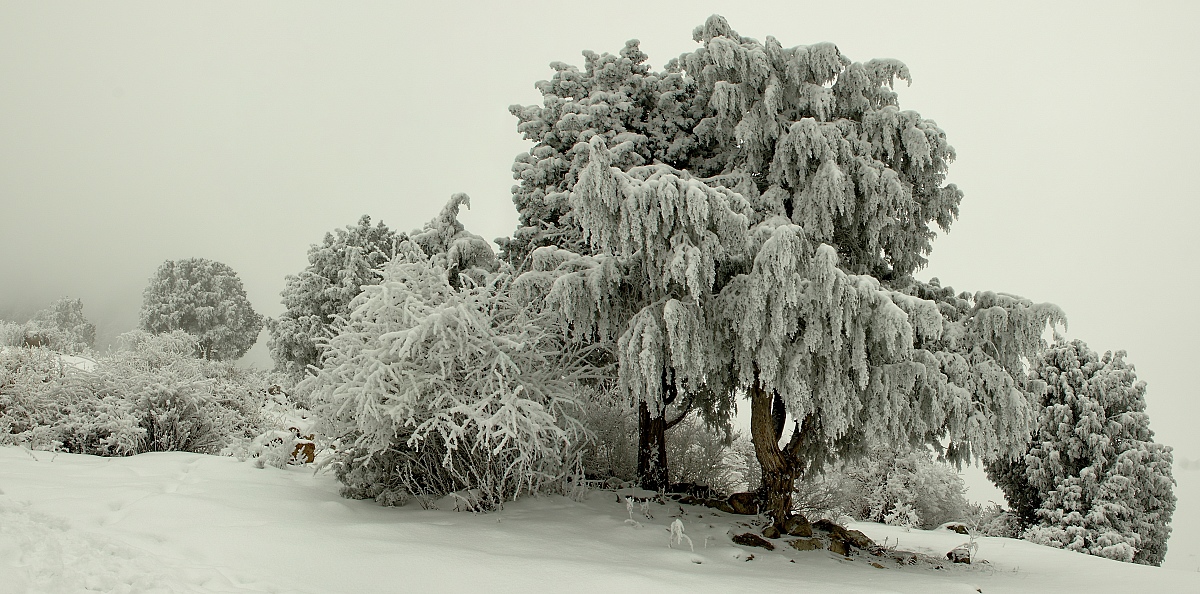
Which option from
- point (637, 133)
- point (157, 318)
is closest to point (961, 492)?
point (637, 133)

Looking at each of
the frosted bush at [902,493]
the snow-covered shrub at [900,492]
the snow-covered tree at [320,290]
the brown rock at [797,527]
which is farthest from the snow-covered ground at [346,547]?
the snow-covered shrub at [900,492]

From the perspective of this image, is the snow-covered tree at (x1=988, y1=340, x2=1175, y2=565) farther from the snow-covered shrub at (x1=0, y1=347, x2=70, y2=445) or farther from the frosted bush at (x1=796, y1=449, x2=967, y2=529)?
the snow-covered shrub at (x1=0, y1=347, x2=70, y2=445)

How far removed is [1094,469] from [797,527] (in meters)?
12.9

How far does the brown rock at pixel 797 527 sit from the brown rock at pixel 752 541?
2.40 feet

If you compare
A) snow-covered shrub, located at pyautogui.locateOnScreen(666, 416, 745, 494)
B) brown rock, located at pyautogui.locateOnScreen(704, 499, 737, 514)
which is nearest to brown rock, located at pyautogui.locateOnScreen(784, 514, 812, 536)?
brown rock, located at pyautogui.locateOnScreen(704, 499, 737, 514)

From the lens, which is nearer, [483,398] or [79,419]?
[483,398]

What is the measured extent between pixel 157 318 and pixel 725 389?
26.8m

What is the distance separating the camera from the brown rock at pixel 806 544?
754cm

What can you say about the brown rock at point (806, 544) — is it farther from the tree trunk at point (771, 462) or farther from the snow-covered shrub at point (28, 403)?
the snow-covered shrub at point (28, 403)

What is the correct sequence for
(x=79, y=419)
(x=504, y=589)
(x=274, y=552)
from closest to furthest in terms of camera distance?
(x=504, y=589) < (x=274, y=552) < (x=79, y=419)

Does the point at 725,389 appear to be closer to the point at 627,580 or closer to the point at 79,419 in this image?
the point at 627,580

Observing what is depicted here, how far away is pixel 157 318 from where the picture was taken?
27469 mm

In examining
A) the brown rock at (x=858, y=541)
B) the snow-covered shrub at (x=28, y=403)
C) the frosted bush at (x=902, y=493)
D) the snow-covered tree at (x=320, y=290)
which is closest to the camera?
the snow-covered shrub at (x=28, y=403)

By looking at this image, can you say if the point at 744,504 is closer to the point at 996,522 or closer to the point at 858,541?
the point at 858,541
